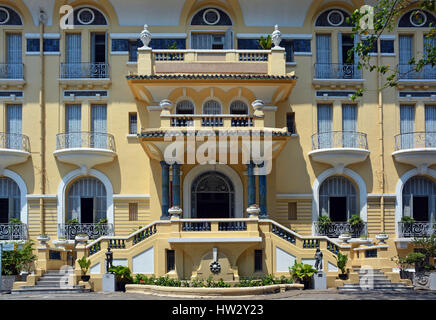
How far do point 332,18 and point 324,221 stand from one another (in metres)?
10.1

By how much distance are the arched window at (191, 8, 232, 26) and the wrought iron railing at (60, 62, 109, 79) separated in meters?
4.99

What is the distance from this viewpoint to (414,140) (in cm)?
2836

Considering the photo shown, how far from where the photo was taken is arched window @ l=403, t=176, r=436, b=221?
2836 centimetres

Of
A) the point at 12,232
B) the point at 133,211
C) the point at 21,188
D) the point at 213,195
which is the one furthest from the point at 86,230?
the point at 213,195

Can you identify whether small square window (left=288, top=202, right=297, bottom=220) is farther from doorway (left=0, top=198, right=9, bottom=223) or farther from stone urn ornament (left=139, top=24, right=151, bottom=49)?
doorway (left=0, top=198, right=9, bottom=223)

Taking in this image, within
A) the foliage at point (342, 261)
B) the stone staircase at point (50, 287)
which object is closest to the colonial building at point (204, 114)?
the stone staircase at point (50, 287)

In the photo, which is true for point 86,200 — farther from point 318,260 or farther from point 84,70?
point 318,260

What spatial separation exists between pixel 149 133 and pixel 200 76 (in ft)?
13.0

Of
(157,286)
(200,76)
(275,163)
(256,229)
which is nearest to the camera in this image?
(157,286)

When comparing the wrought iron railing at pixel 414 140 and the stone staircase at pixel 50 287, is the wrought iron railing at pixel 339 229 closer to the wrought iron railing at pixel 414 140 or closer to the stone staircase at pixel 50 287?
the wrought iron railing at pixel 414 140

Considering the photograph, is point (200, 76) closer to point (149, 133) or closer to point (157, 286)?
point (149, 133)

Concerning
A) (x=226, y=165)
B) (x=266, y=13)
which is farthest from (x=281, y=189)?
(x=266, y=13)

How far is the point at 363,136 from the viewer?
1113 inches

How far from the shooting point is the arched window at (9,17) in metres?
28.4
